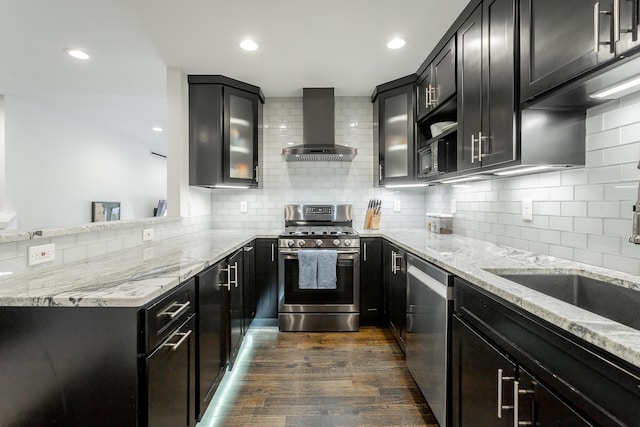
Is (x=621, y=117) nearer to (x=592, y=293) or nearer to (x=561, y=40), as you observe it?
(x=561, y=40)

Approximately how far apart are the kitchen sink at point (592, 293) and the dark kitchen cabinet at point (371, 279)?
160cm

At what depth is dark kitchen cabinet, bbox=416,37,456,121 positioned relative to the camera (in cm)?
207

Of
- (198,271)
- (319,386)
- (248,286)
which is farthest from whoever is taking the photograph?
(248,286)

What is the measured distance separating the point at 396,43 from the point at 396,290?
1933 millimetres

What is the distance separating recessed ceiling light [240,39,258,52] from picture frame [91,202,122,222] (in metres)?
4.15

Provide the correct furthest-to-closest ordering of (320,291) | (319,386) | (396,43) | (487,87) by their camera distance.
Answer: (320,291), (396,43), (319,386), (487,87)

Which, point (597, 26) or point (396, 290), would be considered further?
point (396, 290)

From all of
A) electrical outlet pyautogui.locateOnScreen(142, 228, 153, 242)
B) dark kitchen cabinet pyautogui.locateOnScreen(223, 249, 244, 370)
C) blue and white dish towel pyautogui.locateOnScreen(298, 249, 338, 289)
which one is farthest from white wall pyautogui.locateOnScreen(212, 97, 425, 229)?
electrical outlet pyautogui.locateOnScreen(142, 228, 153, 242)

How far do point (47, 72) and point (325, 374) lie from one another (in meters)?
3.69

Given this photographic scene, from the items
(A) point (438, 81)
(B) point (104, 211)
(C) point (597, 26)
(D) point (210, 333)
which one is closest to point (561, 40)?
(C) point (597, 26)

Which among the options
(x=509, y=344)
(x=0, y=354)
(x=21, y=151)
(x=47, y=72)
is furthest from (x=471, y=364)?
(x=21, y=151)

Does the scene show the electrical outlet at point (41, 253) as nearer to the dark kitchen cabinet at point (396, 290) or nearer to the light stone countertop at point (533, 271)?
the light stone countertop at point (533, 271)

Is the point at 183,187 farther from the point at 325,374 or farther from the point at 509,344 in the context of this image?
the point at 509,344

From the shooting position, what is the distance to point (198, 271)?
145cm
